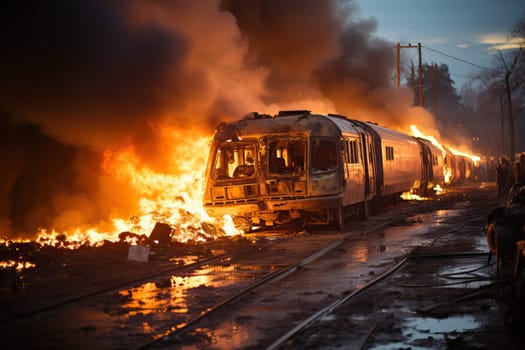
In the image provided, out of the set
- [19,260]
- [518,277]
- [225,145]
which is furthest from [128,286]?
[225,145]

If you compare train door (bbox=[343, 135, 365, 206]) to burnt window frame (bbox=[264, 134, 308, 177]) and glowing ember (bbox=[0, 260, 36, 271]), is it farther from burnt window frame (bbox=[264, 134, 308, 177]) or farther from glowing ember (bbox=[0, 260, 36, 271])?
glowing ember (bbox=[0, 260, 36, 271])

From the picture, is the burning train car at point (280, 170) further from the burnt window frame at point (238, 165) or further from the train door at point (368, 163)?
the train door at point (368, 163)

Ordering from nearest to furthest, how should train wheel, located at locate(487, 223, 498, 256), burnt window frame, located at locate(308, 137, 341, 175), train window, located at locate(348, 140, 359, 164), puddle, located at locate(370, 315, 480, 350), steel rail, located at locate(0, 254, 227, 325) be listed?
puddle, located at locate(370, 315, 480, 350) < steel rail, located at locate(0, 254, 227, 325) < train wheel, located at locate(487, 223, 498, 256) < burnt window frame, located at locate(308, 137, 341, 175) < train window, located at locate(348, 140, 359, 164)

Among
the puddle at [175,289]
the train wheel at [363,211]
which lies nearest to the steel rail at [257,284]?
the puddle at [175,289]

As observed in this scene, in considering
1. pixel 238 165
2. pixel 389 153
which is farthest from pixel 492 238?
pixel 389 153

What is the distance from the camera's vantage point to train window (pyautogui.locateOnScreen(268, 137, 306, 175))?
720 inches

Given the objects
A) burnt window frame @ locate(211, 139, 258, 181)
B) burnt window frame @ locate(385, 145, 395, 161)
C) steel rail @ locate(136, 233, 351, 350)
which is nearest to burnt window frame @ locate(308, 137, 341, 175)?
burnt window frame @ locate(211, 139, 258, 181)

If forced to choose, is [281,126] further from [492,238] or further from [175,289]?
[492,238]

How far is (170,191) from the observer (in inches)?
745

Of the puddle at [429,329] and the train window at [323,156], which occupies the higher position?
the train window at [323,156]

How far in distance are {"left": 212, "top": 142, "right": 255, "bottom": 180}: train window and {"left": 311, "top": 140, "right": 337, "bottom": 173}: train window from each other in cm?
149

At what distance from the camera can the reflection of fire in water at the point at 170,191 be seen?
57.5ft

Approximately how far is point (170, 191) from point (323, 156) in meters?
3.92

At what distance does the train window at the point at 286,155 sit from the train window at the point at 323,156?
10.5 inches
